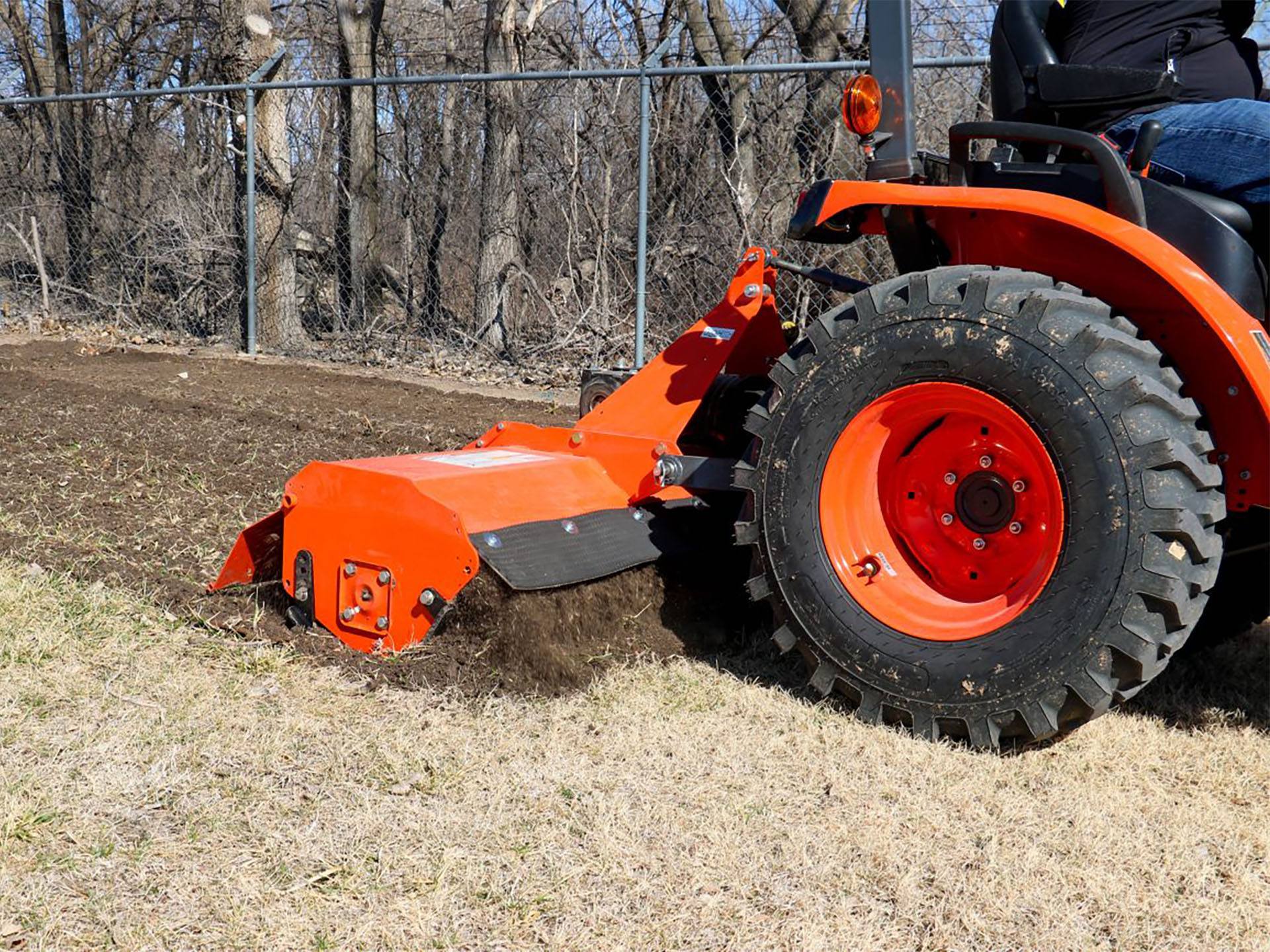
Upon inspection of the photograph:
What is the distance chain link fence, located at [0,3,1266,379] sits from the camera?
26.1 feet

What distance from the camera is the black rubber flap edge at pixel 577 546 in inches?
126

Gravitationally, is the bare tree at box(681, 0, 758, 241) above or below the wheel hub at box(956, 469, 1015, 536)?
above

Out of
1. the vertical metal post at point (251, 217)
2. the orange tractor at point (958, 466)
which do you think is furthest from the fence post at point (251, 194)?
the orange tractor at point (958, 466)

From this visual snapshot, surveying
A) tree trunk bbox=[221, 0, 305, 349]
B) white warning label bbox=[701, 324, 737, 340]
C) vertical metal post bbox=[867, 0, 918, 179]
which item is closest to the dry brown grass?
white warning label bbox=[701, 324, 737, 340]

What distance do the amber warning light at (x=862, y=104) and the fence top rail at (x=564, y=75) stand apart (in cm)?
225

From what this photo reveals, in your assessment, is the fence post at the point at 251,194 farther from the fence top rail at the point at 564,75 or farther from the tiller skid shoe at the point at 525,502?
the tiller skid shoe at the point at 525,502

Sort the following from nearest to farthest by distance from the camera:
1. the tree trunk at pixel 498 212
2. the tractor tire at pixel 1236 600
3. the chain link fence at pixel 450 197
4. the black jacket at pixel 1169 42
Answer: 1. the black jacket at pixel 1169 42
2. the tractor tire at pixel 1236 600
3. the chain link fence at pixel 450 197
4. the tree trunk at pixel 498 212

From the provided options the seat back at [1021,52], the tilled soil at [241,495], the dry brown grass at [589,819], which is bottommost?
the tilled soil at [241,495]

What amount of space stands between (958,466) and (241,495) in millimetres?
3230

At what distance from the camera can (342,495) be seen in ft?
11.3

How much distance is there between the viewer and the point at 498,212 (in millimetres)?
9203

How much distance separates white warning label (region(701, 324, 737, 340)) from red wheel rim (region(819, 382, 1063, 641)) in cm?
75

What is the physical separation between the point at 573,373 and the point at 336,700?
584 cm

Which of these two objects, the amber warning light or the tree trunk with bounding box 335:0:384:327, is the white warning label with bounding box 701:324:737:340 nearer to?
the amber warning light
